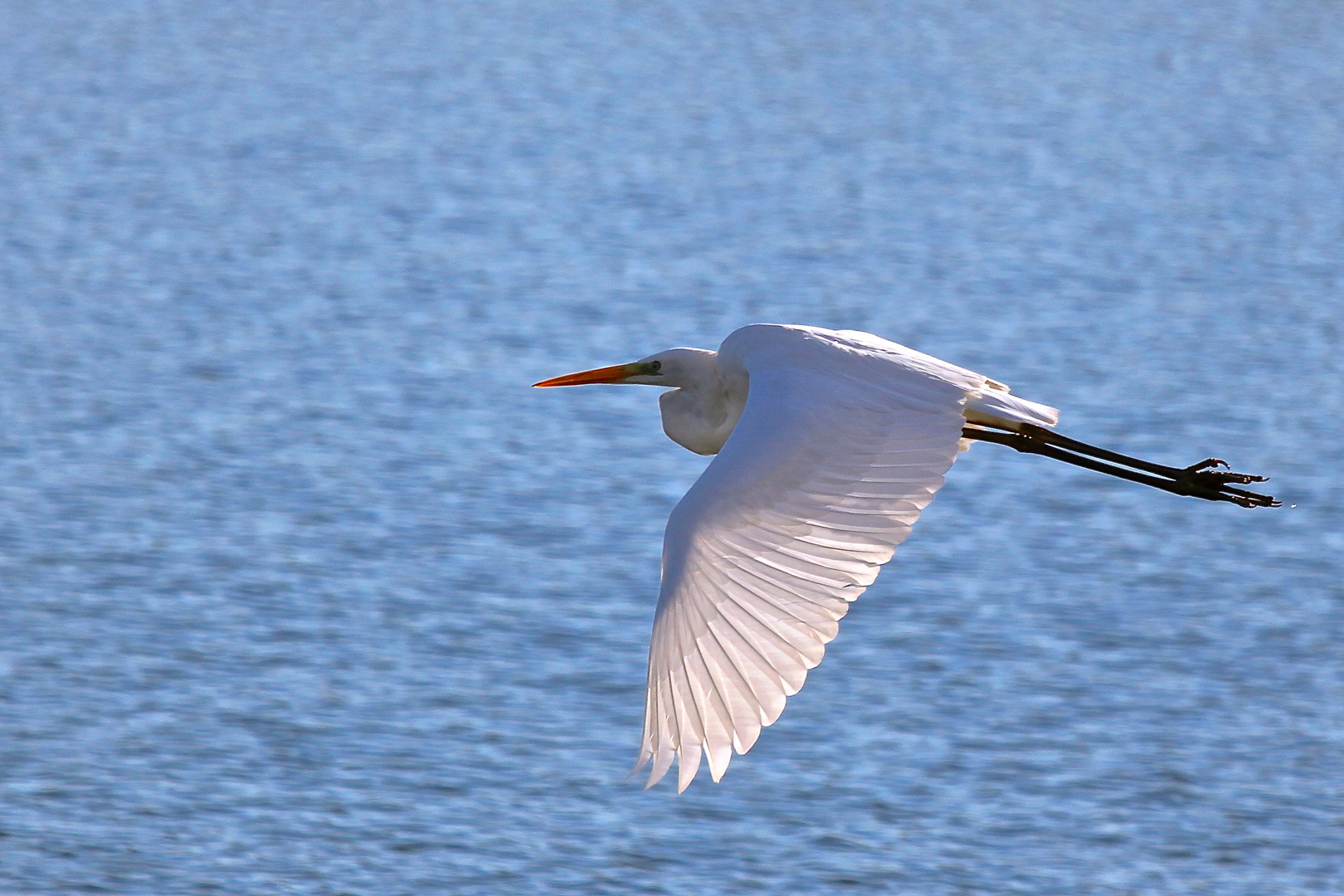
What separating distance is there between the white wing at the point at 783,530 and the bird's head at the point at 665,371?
0.53 meters

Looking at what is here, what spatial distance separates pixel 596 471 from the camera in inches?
448

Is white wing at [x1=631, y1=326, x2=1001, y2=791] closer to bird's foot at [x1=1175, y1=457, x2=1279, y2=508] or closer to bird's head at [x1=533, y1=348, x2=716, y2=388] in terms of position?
bird's head at [x1=533, y1=348, x2=716, y2=388]

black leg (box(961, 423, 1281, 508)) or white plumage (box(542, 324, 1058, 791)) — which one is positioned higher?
black leg (box(961, 423, 1281, 508))

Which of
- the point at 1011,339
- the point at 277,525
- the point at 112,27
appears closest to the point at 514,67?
the point at 112,27

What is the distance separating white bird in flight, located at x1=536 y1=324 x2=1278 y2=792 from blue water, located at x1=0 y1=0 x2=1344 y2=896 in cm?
285

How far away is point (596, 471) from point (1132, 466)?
5526 millimetres

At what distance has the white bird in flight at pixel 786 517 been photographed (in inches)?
174

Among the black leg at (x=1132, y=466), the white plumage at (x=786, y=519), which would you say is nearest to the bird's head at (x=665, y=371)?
the white plumage at (x=786, y=519)

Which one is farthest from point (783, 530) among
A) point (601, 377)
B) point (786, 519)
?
point (601, 377)

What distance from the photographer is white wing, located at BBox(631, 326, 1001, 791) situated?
4422 millimetres

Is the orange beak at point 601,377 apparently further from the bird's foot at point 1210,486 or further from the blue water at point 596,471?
the blue water at point 596,471

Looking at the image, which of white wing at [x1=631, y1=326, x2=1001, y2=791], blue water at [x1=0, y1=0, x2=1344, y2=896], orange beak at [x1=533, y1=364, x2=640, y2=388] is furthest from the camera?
blue water at [x1=0, y1=0, x2=1344, y2=896]

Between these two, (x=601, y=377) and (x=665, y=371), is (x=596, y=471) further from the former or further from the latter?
(x=665, y=371)

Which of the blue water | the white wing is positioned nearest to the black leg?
the white wing
